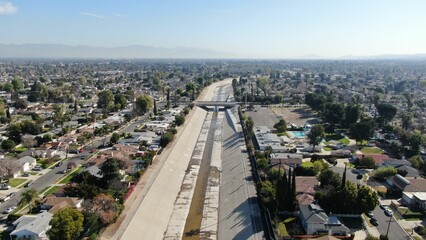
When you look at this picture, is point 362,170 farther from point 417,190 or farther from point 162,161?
point 162,161

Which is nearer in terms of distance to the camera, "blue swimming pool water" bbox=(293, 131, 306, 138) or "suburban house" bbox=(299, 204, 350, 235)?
"suburban house" bbox=(299, 204, 350, 235)

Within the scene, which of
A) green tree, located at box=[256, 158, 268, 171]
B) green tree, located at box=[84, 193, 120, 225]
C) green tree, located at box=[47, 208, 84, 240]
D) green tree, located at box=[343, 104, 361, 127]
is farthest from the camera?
green tree, located at box=[343, 104, 361, 127]

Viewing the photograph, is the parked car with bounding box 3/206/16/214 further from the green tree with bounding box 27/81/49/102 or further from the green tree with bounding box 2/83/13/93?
the green tree with bounding box 2/83/13/93

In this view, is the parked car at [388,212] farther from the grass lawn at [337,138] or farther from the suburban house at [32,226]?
the suburban house at [32,226]

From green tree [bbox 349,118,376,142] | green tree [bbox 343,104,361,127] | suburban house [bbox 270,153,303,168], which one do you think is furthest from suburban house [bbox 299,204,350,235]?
green tree [bbox 343,104,361,127]

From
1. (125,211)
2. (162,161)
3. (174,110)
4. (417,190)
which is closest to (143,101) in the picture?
(174,110)

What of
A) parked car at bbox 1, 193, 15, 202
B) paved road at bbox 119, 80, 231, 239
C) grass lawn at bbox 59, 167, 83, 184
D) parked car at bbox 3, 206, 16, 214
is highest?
parked car at bbox 3, 206, 16, 214
